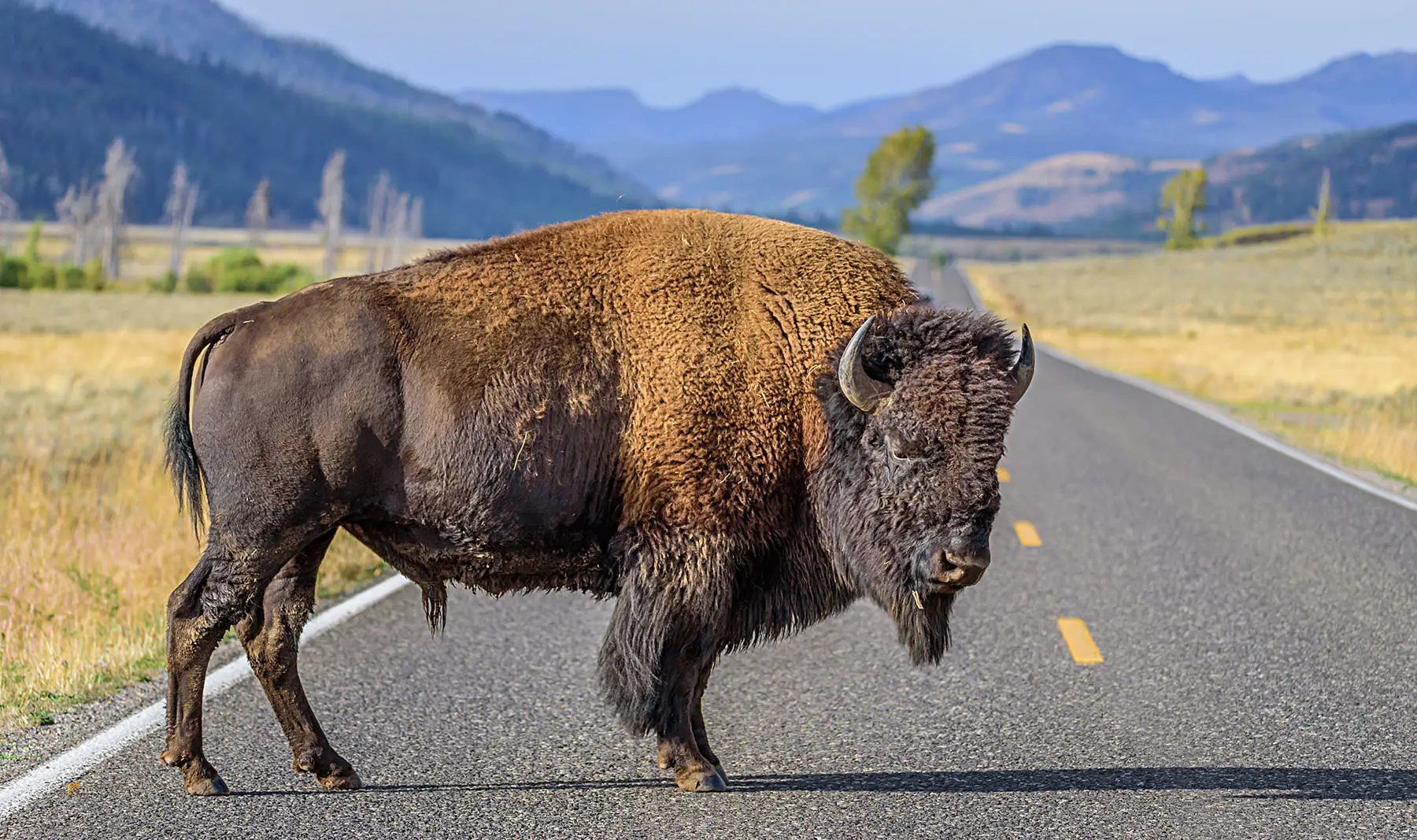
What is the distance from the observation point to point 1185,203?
157 metres

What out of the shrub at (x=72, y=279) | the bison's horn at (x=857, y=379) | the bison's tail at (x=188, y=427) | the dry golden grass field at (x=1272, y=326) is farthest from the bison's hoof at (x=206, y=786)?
the shrub at (x=72, y=279)

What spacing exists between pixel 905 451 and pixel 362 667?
2.88 meters

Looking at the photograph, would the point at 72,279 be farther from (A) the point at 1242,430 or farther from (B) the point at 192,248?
(B) the point at 192,248

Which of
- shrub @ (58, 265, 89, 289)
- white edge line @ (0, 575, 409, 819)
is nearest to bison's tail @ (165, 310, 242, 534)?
white edge line @ (0, 575, 409, 819)

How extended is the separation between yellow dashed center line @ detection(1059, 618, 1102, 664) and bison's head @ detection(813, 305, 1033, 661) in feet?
6.58

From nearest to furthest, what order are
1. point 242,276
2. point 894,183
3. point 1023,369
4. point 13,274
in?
point 1023,369 < point 13,274 < point 242,276 < point 894,183

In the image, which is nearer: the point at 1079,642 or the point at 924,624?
the point at 924,624

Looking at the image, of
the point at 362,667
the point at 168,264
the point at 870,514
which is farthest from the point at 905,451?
the point at 168,264

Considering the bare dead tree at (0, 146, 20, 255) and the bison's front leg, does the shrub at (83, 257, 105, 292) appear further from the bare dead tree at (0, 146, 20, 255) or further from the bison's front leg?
the bison's front leg

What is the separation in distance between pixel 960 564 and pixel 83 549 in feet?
18.9

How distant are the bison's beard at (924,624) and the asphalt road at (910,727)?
447mm

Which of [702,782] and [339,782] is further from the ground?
[702,782]

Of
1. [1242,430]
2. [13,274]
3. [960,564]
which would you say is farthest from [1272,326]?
[13,274]

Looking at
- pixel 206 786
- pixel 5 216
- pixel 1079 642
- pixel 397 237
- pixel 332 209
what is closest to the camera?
pixel 206 786
